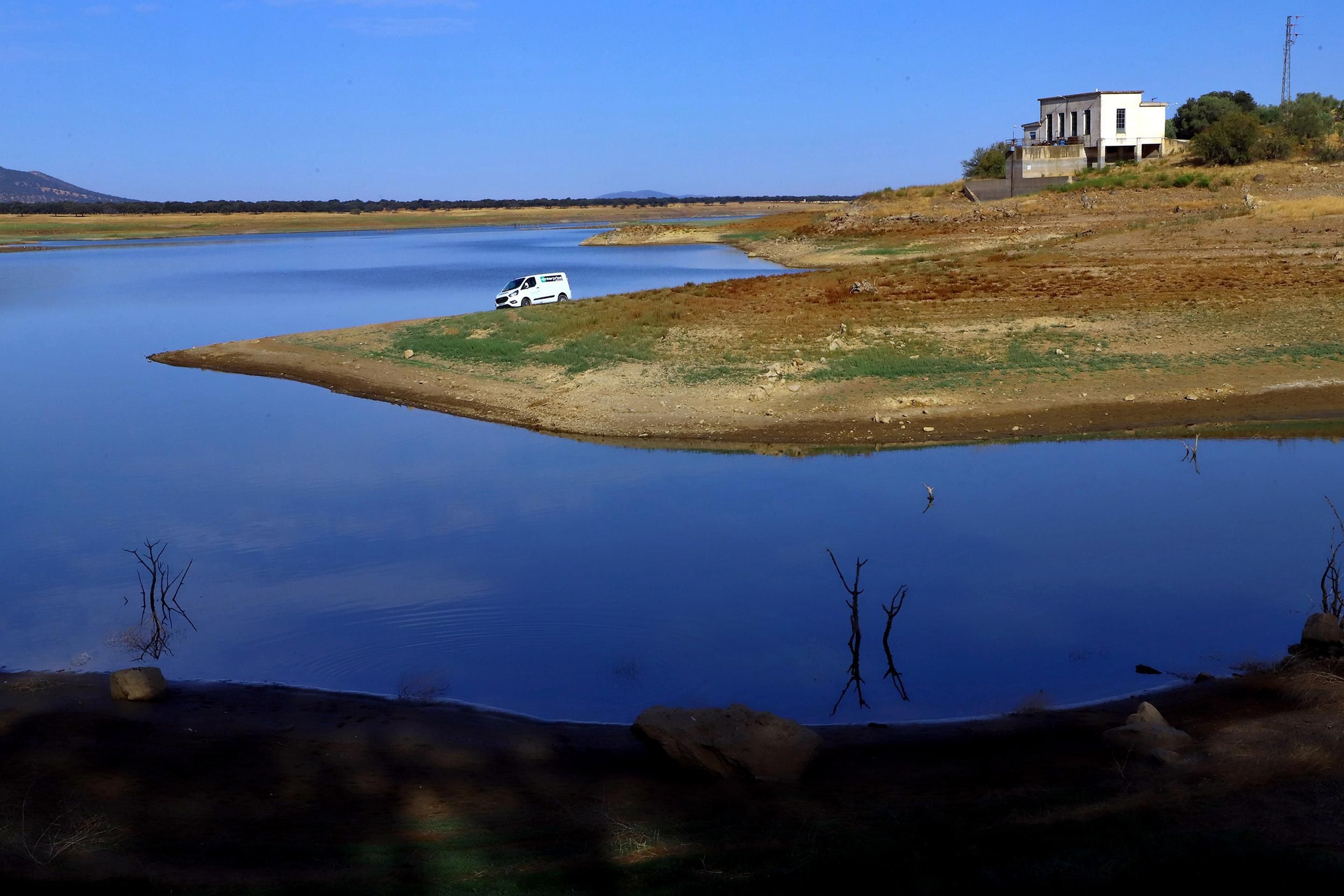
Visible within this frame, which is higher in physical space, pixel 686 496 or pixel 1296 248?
pixel 1296 248

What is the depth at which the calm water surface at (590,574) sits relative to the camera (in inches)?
439

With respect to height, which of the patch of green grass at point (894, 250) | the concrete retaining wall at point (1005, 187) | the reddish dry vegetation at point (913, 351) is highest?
the concrete retaining wall at point (1005, 187)

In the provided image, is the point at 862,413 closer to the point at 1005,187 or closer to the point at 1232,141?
the point at 1232,141

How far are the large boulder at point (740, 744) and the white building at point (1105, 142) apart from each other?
6318cm

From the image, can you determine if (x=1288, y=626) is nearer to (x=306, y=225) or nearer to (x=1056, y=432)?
(x=1056, y=432)

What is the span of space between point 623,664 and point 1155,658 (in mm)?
Result: 5086

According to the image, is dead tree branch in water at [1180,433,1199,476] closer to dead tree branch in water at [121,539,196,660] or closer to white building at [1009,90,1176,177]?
dead tree branch in water at [121,539,196,660]

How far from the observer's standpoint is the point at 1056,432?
20547mm

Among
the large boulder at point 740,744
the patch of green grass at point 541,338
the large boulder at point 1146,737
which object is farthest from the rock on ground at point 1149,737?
the patch of green grass at point 541,338

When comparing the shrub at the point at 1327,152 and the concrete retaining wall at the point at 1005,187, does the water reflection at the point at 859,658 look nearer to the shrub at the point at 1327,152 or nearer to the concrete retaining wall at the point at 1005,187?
the shrub at the point at 1327,152

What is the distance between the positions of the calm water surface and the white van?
12372mm

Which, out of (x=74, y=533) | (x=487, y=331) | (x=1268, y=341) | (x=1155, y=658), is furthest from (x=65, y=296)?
(x=1155, y=658)

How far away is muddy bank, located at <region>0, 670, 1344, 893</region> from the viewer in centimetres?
655

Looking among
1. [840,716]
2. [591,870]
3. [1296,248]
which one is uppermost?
[1296,248]
